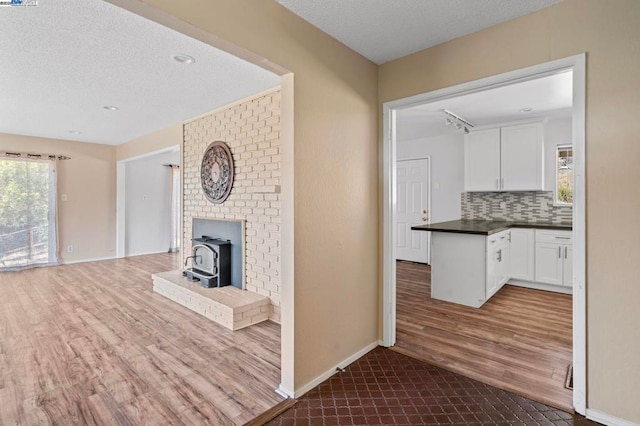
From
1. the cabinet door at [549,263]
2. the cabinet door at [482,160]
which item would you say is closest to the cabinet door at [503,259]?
the cabinet door at [549,263]

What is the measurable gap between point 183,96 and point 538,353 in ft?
14.5

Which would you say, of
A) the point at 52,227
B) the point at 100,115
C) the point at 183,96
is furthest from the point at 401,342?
the point at 52,227

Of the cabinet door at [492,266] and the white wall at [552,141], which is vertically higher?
the white wall at [552,141]

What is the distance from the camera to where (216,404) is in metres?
1.96

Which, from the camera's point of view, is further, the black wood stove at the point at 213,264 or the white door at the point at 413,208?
the white door at the point at 413,208

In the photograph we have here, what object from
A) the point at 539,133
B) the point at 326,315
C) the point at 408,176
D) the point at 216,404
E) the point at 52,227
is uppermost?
the point at 539,133

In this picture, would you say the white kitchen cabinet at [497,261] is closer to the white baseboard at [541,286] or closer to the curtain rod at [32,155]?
the white baseboard at [541,286]

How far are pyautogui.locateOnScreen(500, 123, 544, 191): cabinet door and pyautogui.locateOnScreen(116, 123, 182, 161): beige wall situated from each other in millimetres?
5140

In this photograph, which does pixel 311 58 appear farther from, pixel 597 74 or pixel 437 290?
pixel 437 290

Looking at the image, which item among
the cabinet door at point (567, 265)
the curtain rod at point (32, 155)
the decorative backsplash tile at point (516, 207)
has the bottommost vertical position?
the cabinet door at point (567, 265)

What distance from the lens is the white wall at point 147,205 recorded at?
7238 mm

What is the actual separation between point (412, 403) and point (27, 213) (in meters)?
7.28

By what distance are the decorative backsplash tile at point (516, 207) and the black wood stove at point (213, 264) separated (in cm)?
419

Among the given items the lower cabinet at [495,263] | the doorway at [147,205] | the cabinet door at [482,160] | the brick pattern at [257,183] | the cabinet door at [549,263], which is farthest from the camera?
Result: the doorway at [147,205]
